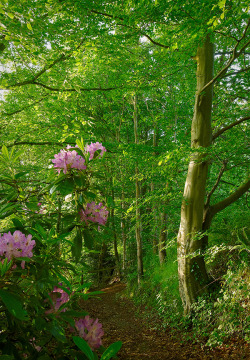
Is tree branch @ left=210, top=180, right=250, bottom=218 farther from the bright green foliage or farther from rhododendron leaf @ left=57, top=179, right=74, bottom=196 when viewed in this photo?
rhododendron leaf @ left=57, top=179, right=74, bottom=196

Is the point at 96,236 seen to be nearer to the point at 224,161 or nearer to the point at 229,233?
the point at 224,161

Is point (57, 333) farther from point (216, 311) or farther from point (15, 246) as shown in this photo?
point (216, 311)

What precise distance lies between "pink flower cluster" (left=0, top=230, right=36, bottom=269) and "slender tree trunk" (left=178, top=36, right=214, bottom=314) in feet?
13.0

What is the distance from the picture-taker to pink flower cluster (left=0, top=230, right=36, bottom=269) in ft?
3.32

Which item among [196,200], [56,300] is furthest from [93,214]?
[196,200]

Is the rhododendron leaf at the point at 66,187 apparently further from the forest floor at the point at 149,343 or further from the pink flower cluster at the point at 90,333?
the forest floor at the point at 149,343

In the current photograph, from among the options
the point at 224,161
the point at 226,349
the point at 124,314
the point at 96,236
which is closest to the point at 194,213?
the point at 224,161

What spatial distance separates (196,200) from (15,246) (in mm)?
4145

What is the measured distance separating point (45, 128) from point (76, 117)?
880 mm

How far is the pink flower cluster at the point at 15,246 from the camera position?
1.01 meters

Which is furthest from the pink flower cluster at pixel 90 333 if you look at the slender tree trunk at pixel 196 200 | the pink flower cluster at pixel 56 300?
the slender tree trunk at pixel 196 200

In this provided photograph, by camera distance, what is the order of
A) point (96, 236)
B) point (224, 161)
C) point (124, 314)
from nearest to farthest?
point (96, 236)
point (224, 161)
point (124, 314)

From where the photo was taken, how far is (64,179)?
4.88ft

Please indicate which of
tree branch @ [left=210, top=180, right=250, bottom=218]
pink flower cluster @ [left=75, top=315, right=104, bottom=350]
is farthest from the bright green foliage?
tree branch @ [left=210, top=180, right=250, bottom=218]
